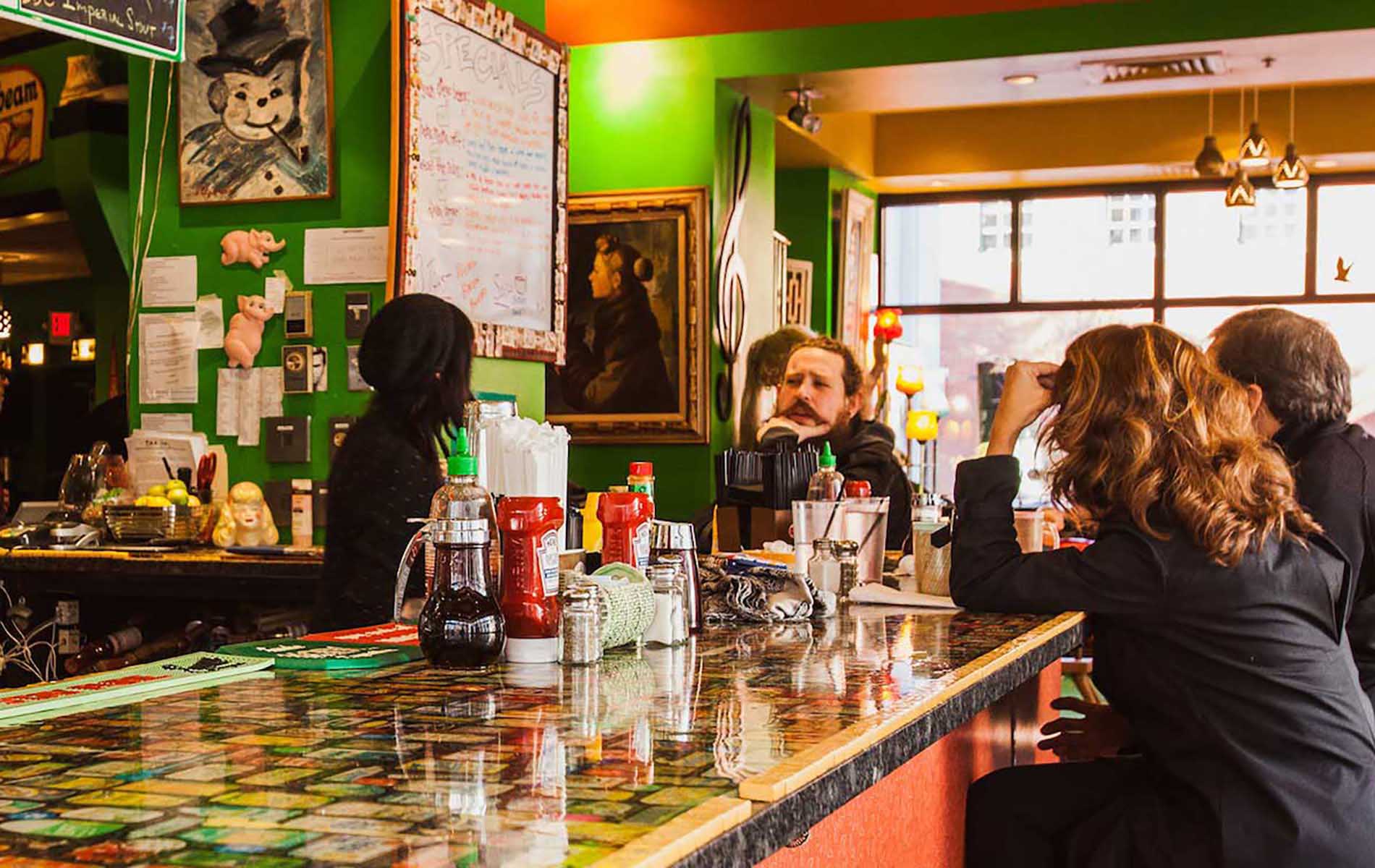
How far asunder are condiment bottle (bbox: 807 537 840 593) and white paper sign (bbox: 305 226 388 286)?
8.10 ft

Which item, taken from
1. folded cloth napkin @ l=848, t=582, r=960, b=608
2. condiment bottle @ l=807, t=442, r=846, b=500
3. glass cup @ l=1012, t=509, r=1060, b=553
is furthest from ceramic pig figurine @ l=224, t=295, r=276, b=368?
glass cup @ l=1012, t=509, r=1060, b=553

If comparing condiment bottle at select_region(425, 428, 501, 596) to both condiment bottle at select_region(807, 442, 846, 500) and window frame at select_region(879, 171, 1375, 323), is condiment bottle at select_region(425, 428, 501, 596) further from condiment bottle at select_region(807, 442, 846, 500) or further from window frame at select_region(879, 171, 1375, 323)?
window frame at select_region(879, 171, 1375, 323)

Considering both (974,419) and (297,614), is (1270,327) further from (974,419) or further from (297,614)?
(974,419)

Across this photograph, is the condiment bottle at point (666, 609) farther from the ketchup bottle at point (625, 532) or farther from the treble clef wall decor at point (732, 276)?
the treble clef wall decor at point (732, 276)

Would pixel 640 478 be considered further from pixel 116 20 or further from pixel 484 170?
pixel 484 170

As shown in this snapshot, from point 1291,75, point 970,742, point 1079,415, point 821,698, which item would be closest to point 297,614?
point 970,742

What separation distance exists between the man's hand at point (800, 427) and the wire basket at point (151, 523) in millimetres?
1821

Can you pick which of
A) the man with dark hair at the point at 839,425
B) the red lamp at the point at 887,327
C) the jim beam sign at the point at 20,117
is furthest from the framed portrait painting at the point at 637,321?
the red lamp at the point at 887,327

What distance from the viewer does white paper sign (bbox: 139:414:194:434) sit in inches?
201

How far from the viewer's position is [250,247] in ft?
16.3

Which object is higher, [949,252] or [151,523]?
[949,252]

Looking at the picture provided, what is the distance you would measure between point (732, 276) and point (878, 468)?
279 cm

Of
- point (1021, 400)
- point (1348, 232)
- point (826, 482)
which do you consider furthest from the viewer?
point (1348, 232)

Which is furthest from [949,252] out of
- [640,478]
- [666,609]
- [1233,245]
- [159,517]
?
[666,609]
